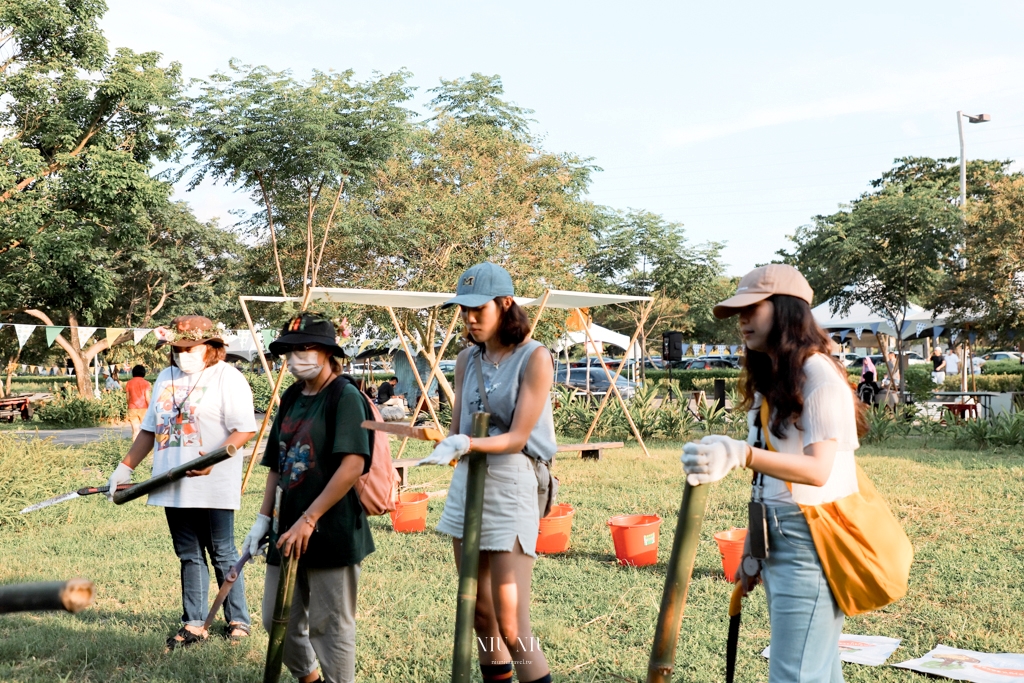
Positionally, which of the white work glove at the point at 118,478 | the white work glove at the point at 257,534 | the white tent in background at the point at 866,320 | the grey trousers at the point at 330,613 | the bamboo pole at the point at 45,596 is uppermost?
the white tent in background at the point at 866,320

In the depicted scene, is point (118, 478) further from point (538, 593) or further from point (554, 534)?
point (554, 534)

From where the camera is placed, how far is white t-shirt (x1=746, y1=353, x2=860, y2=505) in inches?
84.4

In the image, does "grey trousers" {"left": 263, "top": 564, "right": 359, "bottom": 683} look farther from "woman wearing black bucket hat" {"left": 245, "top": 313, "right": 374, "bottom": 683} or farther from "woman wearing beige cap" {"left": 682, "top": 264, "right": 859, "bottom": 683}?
"woman wearing beige cap" {"left": 682, "top": 264, "right": 859, "bottom": 683}

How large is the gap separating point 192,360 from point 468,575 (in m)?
2.15

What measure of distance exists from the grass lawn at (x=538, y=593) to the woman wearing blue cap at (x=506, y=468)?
38.8 inches

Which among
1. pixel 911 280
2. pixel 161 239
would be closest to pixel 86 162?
pixel 161 239

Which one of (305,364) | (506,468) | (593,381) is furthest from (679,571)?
(593,381)

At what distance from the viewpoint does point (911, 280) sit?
19.3m

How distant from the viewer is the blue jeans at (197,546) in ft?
13.5

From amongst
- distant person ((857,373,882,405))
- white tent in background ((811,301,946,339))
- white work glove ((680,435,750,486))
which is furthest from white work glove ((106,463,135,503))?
white tent in background ((811,301,946,339))

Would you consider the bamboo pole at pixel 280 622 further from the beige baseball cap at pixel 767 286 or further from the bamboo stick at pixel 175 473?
the beige baseball cap at pixel 767 286

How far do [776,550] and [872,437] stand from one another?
11.5 metres

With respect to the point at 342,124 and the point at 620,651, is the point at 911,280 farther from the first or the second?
the point at 620,651

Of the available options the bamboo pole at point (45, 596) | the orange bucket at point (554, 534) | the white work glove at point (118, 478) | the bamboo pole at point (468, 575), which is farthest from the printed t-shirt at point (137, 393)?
the bamboo pole at point (45, 596)
